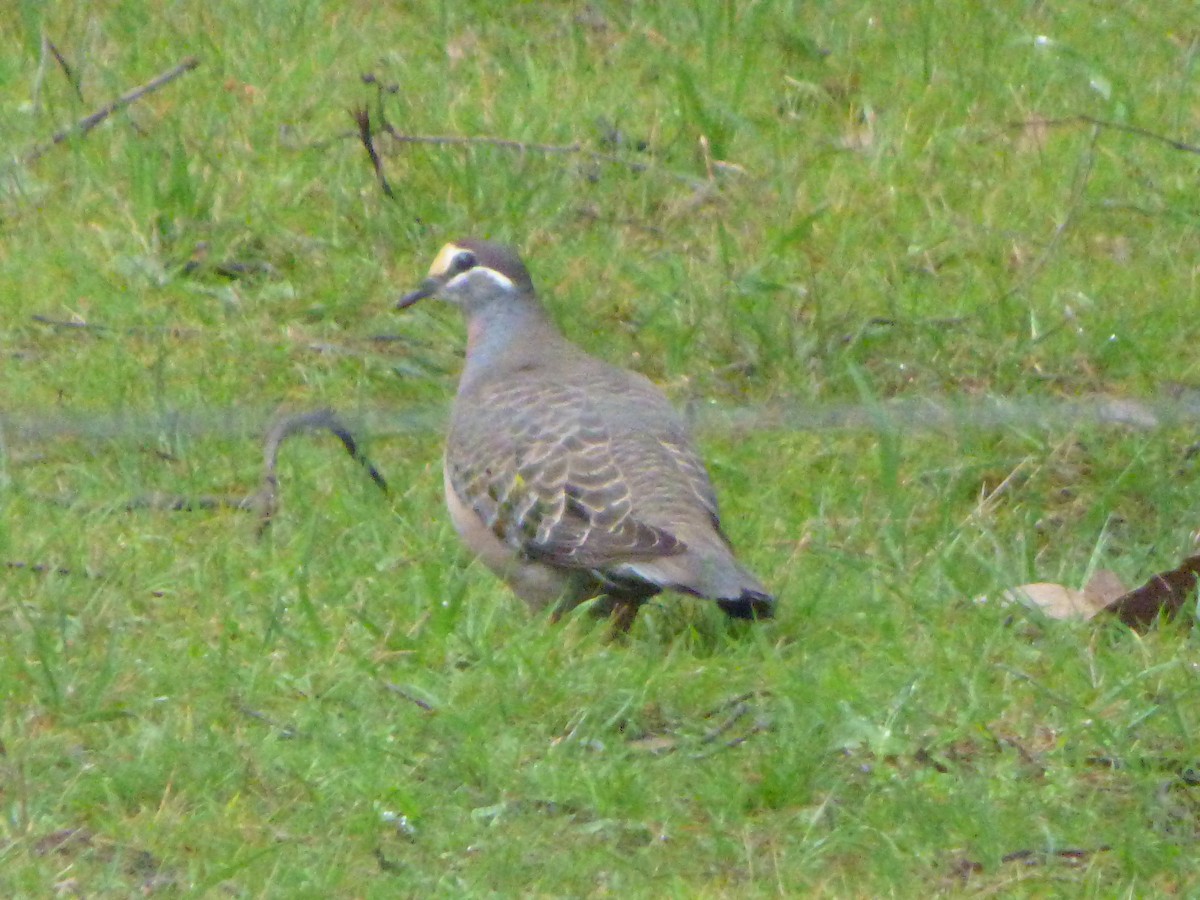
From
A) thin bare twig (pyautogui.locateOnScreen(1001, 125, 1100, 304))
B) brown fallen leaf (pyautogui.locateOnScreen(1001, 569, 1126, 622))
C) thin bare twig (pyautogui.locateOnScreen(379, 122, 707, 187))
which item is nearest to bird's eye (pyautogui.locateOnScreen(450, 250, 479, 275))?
thin bare twig (pyautogui.locateOnScreen(379, 122, 707, 187))

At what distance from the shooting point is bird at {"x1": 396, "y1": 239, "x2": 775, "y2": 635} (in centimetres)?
591

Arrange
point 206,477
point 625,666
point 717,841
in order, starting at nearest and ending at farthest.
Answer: point 717,841
point 625,666
point 206,477

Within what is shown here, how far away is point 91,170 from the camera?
27.9 feet

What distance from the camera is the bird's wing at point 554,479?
6043 millimetres

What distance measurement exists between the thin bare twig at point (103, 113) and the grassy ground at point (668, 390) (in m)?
0.04

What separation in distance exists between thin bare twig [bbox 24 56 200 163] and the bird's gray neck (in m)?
2.02

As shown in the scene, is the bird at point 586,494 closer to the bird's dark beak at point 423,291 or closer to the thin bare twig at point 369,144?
the bird's dark beak at point 423,291

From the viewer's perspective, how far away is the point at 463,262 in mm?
7578

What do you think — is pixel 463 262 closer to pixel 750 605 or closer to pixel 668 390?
pixel 668 390

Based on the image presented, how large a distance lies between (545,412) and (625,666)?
1.18 m

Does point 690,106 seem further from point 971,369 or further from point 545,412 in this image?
point 545,412

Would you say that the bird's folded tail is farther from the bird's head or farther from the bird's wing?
the bird's head

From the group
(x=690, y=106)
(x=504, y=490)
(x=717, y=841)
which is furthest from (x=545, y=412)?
(x=690, y=106)

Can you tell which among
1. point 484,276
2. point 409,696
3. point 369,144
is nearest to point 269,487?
point 484,276
